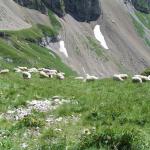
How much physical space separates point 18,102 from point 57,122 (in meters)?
3.74

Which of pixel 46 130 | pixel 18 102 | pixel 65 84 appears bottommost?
pixel 65 84

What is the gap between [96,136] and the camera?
51.4 ft

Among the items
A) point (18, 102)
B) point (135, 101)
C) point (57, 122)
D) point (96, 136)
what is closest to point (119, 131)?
point (96, 136)

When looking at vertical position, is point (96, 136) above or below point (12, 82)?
above

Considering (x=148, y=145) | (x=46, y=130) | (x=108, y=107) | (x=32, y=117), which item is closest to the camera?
(x=148, y=145)

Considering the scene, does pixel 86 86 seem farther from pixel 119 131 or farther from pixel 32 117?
pixel 119 131

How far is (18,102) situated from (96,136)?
755cm

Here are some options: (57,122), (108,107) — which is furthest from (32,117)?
(108,107)

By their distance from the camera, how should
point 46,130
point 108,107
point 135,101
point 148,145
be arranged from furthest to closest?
point 135,101, point 108,107, point 46,130, point 148,145

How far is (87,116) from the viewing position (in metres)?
19.6

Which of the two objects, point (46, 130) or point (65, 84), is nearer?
point (46, 130)

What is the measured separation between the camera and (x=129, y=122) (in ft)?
60.6

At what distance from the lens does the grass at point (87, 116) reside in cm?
1549

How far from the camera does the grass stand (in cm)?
1549
